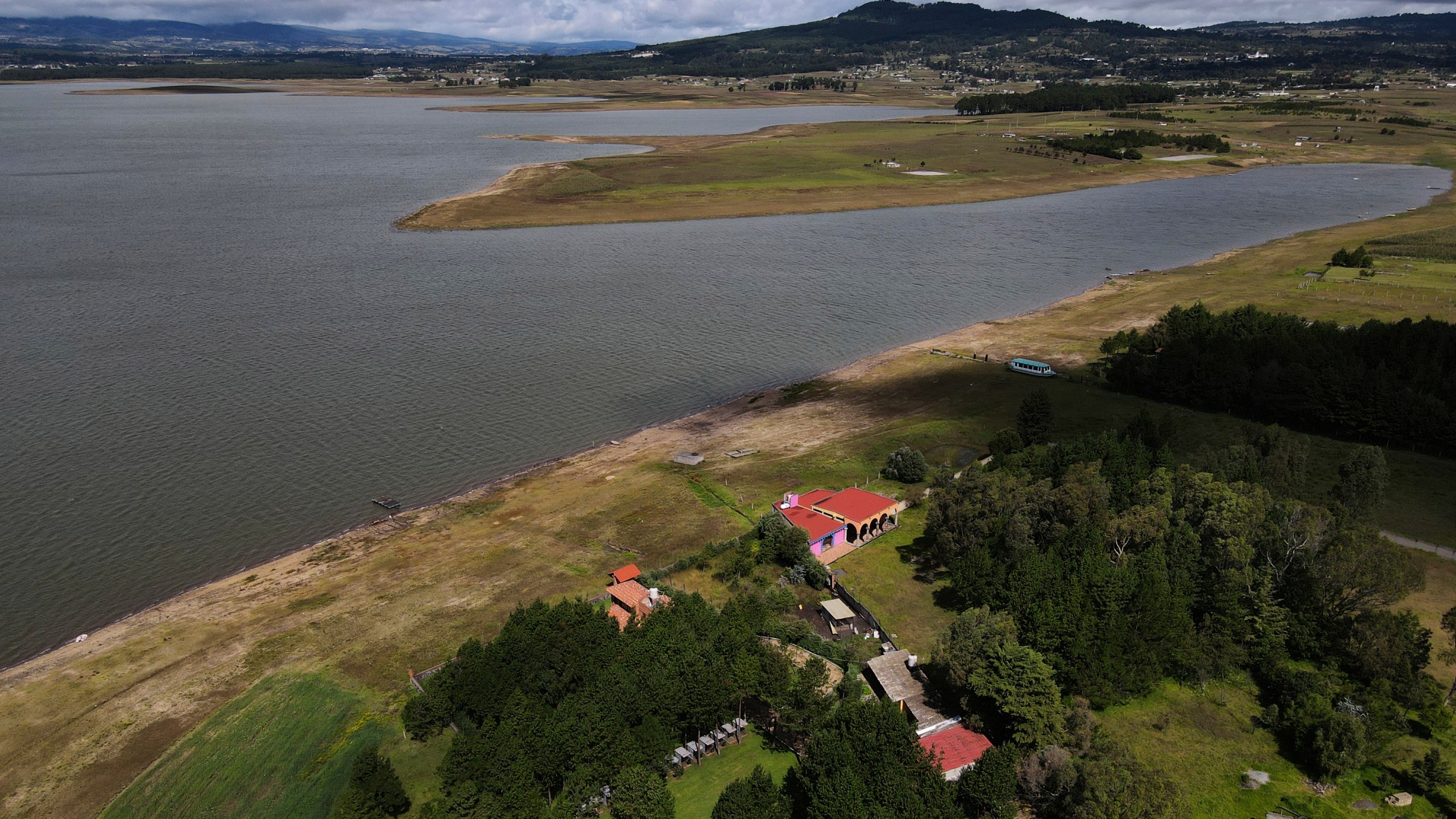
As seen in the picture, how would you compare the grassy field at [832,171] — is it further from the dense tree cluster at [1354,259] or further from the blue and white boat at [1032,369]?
the blue and white boat at [1032,369]

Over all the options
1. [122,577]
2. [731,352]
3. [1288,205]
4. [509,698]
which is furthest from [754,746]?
[1288,205]

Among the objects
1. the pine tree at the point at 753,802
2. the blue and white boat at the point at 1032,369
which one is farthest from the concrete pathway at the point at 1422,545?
the pine tree at the point at 753,802

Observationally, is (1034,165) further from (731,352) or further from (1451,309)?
(731,352)

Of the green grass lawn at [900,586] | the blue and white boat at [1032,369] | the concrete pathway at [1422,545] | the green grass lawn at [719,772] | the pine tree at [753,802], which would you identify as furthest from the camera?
the blue and white boat at [1032,369]

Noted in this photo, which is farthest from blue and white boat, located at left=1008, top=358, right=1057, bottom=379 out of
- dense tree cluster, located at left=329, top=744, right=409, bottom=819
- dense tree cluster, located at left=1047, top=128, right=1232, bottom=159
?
dense tree cluster, located at left=1047, top=128, right=1232, bottom=159

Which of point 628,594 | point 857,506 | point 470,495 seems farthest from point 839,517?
point 470,495

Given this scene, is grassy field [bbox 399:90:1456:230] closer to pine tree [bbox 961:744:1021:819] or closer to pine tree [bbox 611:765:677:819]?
pine tree [bbox 611:765:677:819]

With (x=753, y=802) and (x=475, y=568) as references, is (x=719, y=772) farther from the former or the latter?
(x=475, y=568)
